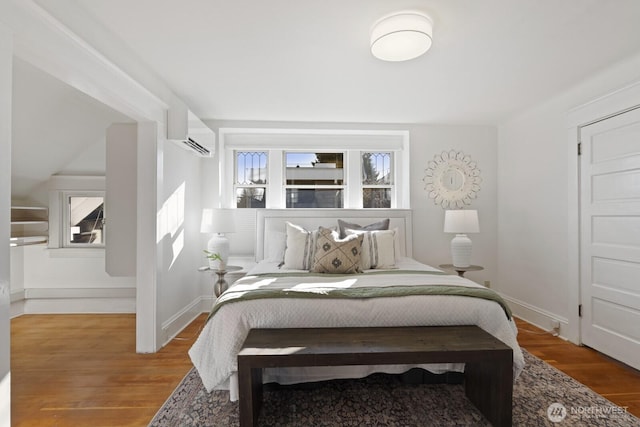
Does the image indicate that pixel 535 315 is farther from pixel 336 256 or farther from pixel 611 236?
pixel 336 256

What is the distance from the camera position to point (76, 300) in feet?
12.6

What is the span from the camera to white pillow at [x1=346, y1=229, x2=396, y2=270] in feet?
9.93

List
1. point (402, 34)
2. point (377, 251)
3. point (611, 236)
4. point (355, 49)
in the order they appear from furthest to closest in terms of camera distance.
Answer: point (377, 251)
point (611, 236)
point (355, 49)
point (402, 34)

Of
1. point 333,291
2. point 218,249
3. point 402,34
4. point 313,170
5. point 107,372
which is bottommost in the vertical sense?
point 107,372

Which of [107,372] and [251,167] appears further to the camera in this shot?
[251,167]

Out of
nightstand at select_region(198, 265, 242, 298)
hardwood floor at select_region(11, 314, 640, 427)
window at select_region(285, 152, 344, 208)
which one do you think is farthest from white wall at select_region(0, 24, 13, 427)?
window at select_region(285, 152, 344, 208)

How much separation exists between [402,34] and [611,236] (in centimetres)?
238

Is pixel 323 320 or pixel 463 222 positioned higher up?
pixel 463 222

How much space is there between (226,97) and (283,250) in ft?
5.45

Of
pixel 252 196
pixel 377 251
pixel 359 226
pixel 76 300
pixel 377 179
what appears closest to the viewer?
pixel 377 251

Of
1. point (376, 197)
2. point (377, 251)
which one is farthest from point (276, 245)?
point (376, 197)

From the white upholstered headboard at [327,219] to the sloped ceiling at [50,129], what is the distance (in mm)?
1805

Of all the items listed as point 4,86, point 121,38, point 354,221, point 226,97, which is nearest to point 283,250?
point 354,221

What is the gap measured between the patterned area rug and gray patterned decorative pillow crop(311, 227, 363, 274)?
86 centimetres
